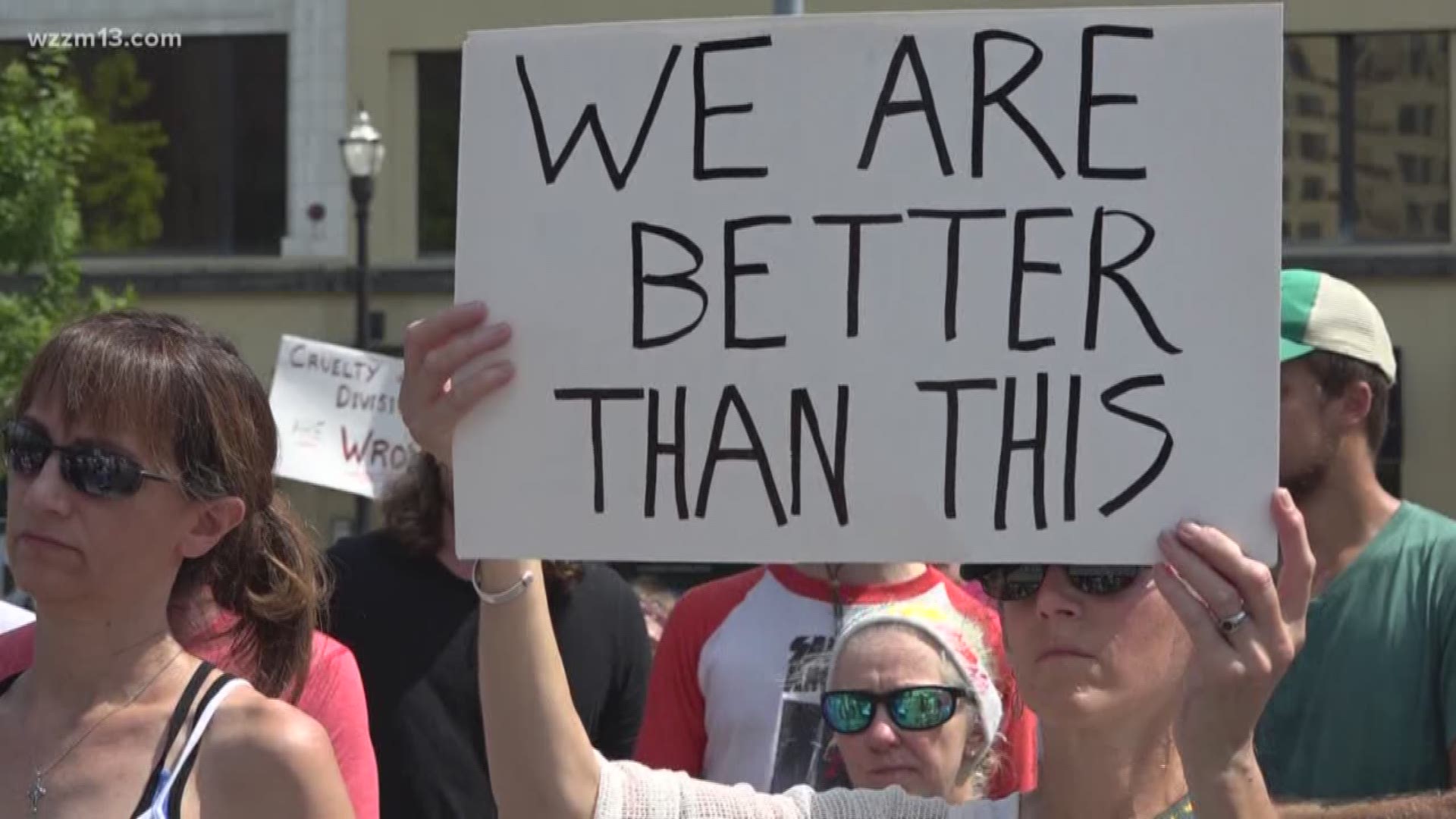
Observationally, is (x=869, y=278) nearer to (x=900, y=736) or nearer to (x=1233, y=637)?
(x=1233, y=637)

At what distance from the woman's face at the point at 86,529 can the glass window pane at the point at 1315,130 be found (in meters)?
17.4

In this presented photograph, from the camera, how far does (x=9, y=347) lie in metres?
15.3

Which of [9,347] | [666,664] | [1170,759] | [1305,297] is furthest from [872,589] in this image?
[9,347]

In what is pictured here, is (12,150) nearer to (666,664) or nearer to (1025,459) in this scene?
(666,664)

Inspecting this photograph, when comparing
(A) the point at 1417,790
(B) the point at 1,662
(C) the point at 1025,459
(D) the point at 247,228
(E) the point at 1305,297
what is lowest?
Result: (A) the point at 1417,790

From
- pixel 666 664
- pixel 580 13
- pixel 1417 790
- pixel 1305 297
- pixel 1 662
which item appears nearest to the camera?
pixel 1 662

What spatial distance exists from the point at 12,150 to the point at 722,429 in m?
13.8

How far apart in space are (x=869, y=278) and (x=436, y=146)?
57.8 feet

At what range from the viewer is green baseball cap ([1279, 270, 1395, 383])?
12.9ft

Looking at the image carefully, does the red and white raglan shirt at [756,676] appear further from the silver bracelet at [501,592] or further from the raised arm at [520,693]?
the silver bracelet at [501,592]

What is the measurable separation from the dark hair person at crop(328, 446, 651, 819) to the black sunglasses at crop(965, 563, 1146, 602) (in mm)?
1804

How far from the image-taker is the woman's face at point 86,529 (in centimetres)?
278

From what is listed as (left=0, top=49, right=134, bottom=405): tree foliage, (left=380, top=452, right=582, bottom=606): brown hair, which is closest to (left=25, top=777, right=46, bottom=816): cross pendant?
(left=380, top=452, right=582, bottom=606): brown hair

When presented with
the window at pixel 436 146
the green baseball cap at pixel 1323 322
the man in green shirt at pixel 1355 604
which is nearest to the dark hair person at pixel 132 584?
the man in green shirt at pixel 1355 604
